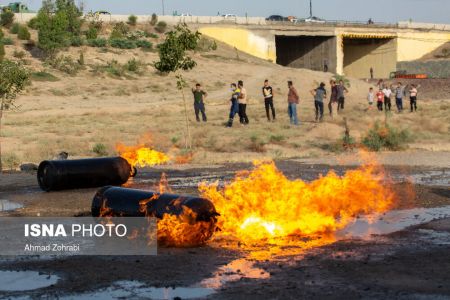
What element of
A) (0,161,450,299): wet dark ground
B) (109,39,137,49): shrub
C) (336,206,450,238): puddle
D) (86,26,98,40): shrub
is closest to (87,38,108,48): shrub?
(109,39,137,49): shrub

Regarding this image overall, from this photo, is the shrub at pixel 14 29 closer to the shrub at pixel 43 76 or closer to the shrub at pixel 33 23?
the shrub at pixel 33 23

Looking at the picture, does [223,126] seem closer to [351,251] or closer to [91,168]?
[91,168]

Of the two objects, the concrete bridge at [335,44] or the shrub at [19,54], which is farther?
the concrete bridge at [335,44]

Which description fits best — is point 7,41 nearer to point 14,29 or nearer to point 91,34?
point 14,29

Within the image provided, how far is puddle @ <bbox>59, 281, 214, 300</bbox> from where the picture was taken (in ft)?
28.2

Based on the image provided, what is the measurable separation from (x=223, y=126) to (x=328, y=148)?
6.81 metres

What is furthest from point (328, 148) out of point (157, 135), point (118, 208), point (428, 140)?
point (118, 208)

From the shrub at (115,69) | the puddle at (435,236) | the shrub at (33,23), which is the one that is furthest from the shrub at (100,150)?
the shrub at (33,23)

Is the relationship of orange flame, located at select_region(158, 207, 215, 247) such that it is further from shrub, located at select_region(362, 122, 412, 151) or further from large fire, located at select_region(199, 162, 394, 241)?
shrub, located at select_region(362, 122, 412, 151)

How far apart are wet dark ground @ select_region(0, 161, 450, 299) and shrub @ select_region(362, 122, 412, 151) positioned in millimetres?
13677

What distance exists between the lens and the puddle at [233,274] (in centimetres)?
912

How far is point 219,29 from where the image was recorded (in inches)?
3196

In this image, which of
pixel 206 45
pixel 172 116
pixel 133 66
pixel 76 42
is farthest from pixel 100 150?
pixel 206 45

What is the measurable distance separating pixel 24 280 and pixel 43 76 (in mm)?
47793
